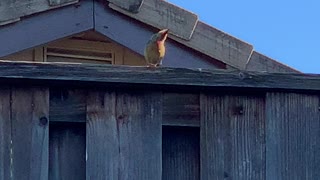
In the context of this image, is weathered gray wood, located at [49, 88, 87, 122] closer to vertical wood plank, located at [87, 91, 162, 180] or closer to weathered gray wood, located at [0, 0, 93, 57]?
vertical wood plank, located at [87, 91, 162, 180]

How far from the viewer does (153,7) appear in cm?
416

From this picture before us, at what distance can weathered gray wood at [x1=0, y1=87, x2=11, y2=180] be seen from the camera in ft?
6.56

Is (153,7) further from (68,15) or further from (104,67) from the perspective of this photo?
(104,67)

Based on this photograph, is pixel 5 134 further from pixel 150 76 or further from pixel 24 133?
pixel 150 76

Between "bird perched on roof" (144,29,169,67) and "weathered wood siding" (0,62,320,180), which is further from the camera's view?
"bird perched on roof" (144,29,169,67)

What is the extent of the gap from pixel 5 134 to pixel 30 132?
6 centimetres

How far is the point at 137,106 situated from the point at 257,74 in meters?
0.31

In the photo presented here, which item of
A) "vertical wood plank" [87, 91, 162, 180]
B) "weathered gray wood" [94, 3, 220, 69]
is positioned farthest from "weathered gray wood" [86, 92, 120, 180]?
"weathered gray wood" [94, 3, 220, 69]

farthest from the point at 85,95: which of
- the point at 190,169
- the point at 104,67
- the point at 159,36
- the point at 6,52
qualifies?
the point at 6,52

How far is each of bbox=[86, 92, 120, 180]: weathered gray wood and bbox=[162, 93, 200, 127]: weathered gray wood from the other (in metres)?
0.13

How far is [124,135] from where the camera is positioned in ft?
6.79

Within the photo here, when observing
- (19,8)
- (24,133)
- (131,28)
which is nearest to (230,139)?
(24,133)

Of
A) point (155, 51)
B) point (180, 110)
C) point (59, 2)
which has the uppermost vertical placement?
point (59, 2)

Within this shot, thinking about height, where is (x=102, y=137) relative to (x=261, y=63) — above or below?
below
